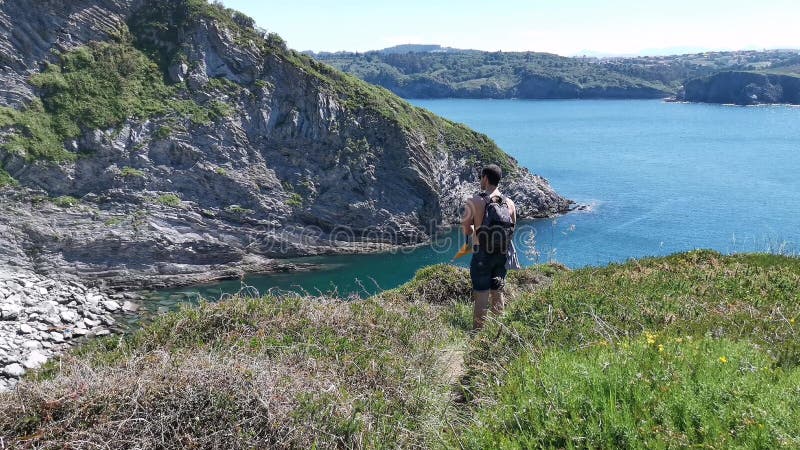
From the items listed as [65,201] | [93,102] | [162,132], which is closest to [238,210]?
[162,132]

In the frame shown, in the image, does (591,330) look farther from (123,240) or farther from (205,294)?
(123,240)

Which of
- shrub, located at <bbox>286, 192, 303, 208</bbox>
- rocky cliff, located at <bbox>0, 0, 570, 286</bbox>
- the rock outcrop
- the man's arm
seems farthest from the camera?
shrub, located at <bbox>286, 192, 303, 208</bbox>

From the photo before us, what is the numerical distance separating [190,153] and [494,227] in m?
45.8

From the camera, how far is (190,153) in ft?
160

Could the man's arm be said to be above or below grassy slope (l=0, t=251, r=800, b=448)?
above

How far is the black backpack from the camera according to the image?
8.05 meters

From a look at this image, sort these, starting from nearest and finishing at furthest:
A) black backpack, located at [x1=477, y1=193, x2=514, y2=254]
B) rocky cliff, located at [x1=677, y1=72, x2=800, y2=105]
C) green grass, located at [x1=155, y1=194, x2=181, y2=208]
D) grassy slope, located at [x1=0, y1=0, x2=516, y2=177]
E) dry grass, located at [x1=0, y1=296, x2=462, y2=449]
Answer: dry grass, located at [x1=0, y1=296, x2=462, y2=449] → black backpack, located at [x1=477, y1=193, x2=514, y2=254] → grassy slope, located at [x1=0, y1=0, x2=516, y2=177] → green grass, located at [x1=155, y1=194, x2=181, y2=208] → rocky cliff, located at [x1=677, y1=72, x2=800, y2=105]

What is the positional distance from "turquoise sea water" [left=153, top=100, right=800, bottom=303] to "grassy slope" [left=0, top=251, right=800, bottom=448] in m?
3.90

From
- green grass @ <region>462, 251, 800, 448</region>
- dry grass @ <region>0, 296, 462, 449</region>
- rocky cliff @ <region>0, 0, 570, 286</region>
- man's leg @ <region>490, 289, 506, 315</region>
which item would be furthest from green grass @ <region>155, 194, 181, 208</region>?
green grass @ <region>462, 251, 800, 448</region>

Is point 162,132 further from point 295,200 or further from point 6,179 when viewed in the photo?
point 295,200

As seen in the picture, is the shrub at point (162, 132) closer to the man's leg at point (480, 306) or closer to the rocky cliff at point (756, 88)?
the man's leg at point (480, 306)

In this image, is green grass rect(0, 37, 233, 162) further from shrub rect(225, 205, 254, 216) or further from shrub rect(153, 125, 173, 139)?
shrub rect(225, 205, 254, 216)

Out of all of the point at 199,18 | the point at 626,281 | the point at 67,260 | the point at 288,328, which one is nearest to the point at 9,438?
the point at 288,328

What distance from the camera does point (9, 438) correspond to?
173 inches
